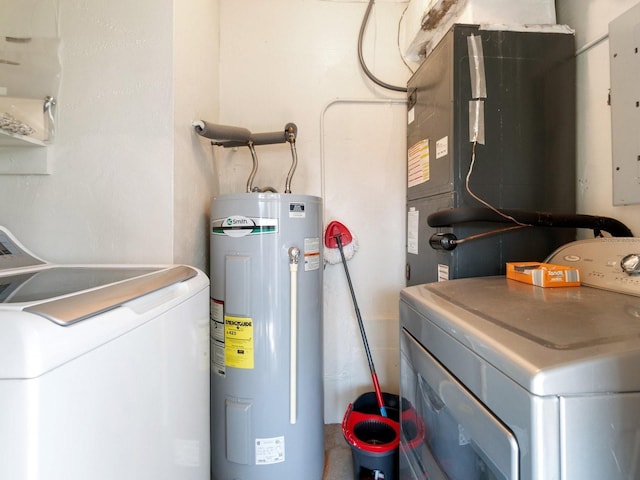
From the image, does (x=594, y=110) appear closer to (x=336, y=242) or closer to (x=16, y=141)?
(x=336, y=242)

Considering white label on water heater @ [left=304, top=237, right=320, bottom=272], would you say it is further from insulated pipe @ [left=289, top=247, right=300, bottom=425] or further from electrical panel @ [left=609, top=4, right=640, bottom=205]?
electrical panel @ [left=609, top=4, right=640, bottom=205]

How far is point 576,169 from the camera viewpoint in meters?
1.17

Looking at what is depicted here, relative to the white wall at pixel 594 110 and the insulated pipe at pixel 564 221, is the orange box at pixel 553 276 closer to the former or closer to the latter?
the insulated pipe at pixel 564 221

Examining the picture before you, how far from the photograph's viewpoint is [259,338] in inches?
43.7

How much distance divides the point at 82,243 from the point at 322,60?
1437 mm

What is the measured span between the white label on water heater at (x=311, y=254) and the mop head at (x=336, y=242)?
354 millimetres

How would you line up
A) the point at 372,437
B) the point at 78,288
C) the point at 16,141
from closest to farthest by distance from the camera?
the point at 78,288
the point at 16,141
the point at 372,437

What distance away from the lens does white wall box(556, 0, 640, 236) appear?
3.42 feet

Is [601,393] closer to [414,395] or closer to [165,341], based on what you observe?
[414,395]

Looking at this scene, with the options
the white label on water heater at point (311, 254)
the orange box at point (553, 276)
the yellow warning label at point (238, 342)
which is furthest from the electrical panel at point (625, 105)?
the yellow warning label at point (238, 342)

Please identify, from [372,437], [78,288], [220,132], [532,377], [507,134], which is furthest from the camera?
[372,437]

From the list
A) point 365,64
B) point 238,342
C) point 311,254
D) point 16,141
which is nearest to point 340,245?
point 311,254

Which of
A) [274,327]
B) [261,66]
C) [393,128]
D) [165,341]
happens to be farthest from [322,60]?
[165,341]

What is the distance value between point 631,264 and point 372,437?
1.14 m
